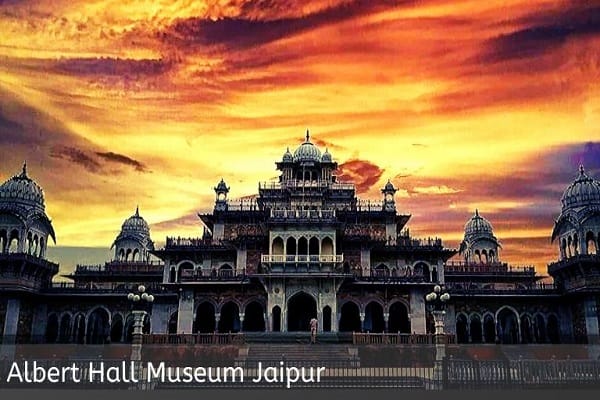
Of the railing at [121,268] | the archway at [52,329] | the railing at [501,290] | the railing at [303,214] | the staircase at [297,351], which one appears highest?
the railing at [303,214]

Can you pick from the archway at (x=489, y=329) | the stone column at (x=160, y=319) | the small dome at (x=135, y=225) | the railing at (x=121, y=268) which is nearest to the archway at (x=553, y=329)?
the archway at (x=489, y=329)

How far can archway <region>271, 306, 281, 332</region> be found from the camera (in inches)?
1112

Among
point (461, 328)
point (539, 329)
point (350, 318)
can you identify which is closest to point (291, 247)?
point (350, 318)

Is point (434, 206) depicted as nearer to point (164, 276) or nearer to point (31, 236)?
point (164, 276)

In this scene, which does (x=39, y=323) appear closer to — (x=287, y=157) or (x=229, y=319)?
(x=229, y=319)

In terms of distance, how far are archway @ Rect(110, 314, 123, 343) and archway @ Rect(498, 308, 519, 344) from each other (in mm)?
20427

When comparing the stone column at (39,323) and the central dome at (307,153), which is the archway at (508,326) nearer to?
the central dome at (307,153)

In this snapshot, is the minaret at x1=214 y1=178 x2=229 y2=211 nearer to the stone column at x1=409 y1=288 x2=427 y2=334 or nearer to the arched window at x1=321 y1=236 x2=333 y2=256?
the arched window at x1=321 y1=236 x2=333 y2=256

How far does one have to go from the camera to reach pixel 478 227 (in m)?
42.2

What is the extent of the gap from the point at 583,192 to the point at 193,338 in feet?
69.2

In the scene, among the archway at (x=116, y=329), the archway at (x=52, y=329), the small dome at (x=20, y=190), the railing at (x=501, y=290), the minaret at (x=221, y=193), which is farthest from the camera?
the minaret at (x=221, y=193)

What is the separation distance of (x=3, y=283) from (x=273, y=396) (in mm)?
21457

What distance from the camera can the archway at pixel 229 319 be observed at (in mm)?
30547

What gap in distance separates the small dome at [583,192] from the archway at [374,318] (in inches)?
434
